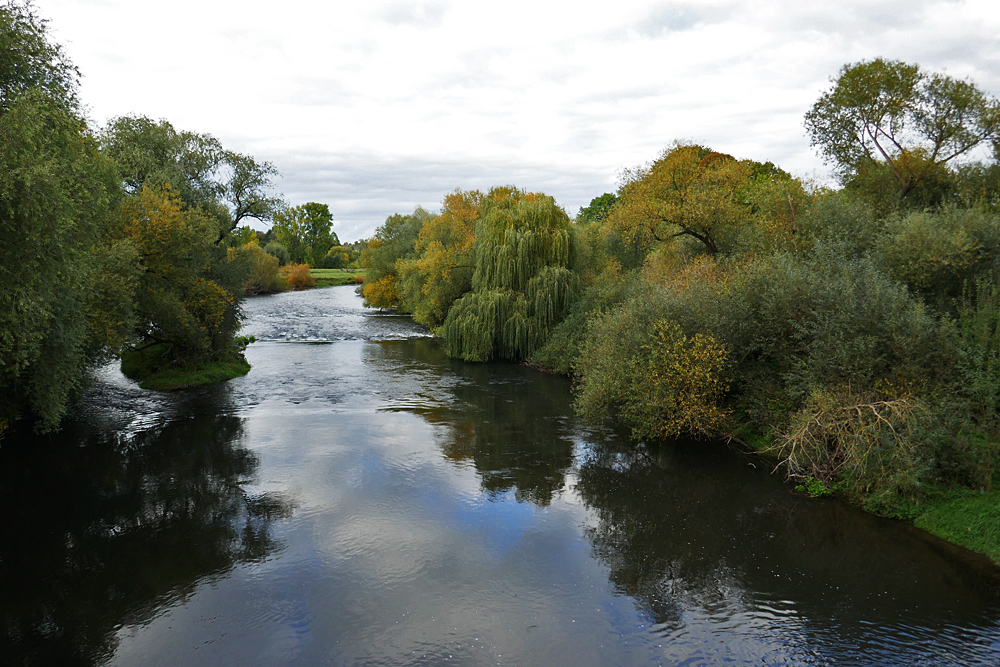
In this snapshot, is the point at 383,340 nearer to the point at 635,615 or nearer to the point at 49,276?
the point at 49,276

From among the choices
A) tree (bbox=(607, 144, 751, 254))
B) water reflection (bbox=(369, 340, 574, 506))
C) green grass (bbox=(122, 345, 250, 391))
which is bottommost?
water reflection (bbox=(369, 340, 574, 506))

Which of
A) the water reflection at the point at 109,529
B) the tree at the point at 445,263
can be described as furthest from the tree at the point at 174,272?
the tree at the point at 445,263

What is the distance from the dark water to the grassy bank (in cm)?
630

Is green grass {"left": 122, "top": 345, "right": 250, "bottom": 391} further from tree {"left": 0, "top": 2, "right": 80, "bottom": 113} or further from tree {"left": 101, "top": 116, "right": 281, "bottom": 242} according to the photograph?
tree {"left": 0, "top": 2, "right": 80, "bottom": 113}

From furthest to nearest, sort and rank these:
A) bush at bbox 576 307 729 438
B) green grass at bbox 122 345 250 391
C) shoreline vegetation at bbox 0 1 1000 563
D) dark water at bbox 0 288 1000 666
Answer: green grass at bbox 122 345 250 391 → bush at bbox 576 307 729 438 → shoreline vegetation at bbox 0 1 1000 563 → dark water at bbox 0 288 1000 666

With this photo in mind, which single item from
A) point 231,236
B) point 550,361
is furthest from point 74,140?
point 550,361

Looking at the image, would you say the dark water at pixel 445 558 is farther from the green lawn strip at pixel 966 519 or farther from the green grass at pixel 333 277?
the green grass at pixel 333 277

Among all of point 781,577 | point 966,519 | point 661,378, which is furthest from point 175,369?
point 966,519

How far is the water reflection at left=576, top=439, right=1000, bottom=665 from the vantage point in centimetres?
1005

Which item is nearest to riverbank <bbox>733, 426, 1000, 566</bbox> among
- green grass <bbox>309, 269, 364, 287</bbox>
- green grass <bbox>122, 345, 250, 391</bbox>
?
green grass <bbox>122, 345, 250, 391</bbox>

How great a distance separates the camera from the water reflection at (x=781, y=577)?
33.0ft

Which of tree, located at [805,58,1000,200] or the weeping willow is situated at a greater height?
tree, located at [805,58,1000,200]

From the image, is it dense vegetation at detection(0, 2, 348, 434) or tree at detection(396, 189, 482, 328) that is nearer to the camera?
dense vegetation at detection(0, 2, 348, 434)

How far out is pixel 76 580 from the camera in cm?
→ 1172
